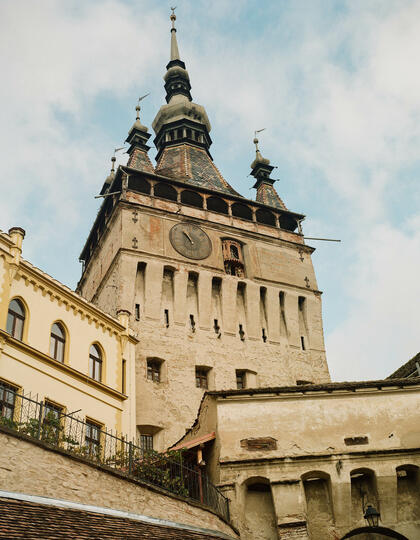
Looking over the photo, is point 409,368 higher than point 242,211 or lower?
lower

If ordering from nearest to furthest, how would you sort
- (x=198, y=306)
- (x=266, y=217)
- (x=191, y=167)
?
(x=198, y=306) < (x=266, y=217) < (x=191, y=167)

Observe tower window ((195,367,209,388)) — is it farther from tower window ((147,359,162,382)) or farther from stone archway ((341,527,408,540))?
stone archway ((341,527,408,540))

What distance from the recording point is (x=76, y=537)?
9062mm

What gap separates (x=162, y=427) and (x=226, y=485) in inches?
365

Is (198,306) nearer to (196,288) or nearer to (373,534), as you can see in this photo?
(196,288)

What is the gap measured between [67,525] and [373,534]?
10.9 meters

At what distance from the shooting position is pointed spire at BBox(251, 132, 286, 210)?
3991 cm

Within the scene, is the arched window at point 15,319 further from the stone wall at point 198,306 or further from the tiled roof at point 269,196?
the tiled roof at point 269,196

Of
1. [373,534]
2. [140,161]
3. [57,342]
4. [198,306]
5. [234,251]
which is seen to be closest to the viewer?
[373,534]

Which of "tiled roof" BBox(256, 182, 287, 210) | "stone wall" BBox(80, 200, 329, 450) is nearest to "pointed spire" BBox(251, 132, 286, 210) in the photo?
"tiled roof" BBox(256, 182, 287, 210)

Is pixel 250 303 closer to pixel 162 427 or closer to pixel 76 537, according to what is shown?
pixel 162 427

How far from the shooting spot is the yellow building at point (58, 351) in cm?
1841

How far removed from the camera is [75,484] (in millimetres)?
12273

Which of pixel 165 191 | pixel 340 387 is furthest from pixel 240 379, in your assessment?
pixel 340 387
